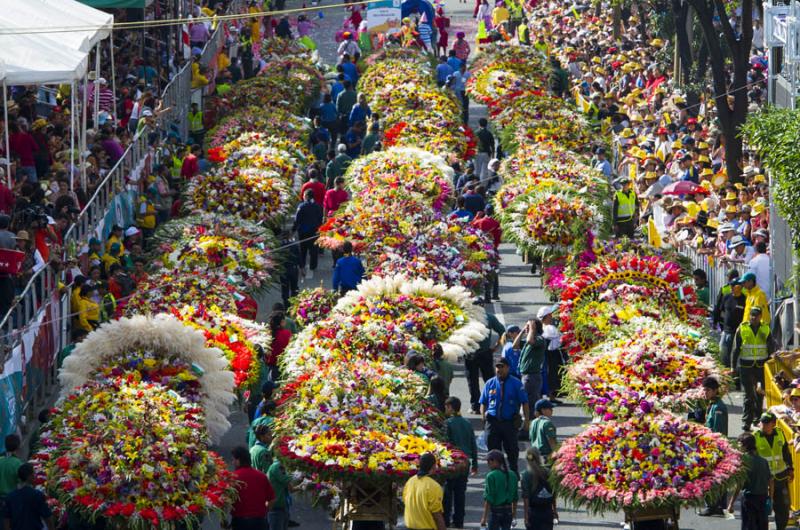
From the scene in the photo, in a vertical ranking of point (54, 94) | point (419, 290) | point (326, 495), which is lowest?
point (326, 495)

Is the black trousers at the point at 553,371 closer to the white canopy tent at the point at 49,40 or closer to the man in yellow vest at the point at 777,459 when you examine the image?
the man in yellow vest at the point at 777,459

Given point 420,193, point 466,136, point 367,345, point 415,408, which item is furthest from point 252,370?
point 466,136

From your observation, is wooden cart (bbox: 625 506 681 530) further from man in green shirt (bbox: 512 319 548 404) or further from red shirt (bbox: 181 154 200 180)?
red shirt (bbox: 181 154 200 180)

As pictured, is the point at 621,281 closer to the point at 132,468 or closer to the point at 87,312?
the point at 87,312

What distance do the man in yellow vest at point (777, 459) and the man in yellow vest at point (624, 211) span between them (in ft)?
33.7

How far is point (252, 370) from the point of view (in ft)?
73.6

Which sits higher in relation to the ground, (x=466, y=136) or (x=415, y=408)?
(x=466, y=136)

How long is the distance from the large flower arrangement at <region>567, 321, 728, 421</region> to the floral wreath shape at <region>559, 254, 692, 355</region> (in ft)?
7.09

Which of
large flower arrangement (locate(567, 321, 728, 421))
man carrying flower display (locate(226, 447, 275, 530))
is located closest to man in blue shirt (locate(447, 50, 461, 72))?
large flower arrangement (locate(567, 321, 728, 421))

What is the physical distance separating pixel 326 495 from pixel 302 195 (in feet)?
40.0

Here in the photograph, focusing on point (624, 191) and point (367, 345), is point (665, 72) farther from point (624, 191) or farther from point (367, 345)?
point (367, 345)

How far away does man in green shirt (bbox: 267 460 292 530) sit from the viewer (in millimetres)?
19484

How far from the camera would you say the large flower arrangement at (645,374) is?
828 inches

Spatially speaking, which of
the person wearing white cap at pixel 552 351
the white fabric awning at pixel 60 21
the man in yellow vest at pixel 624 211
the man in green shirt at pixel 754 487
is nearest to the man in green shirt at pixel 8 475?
the man in green shirt at pixel 754 487
